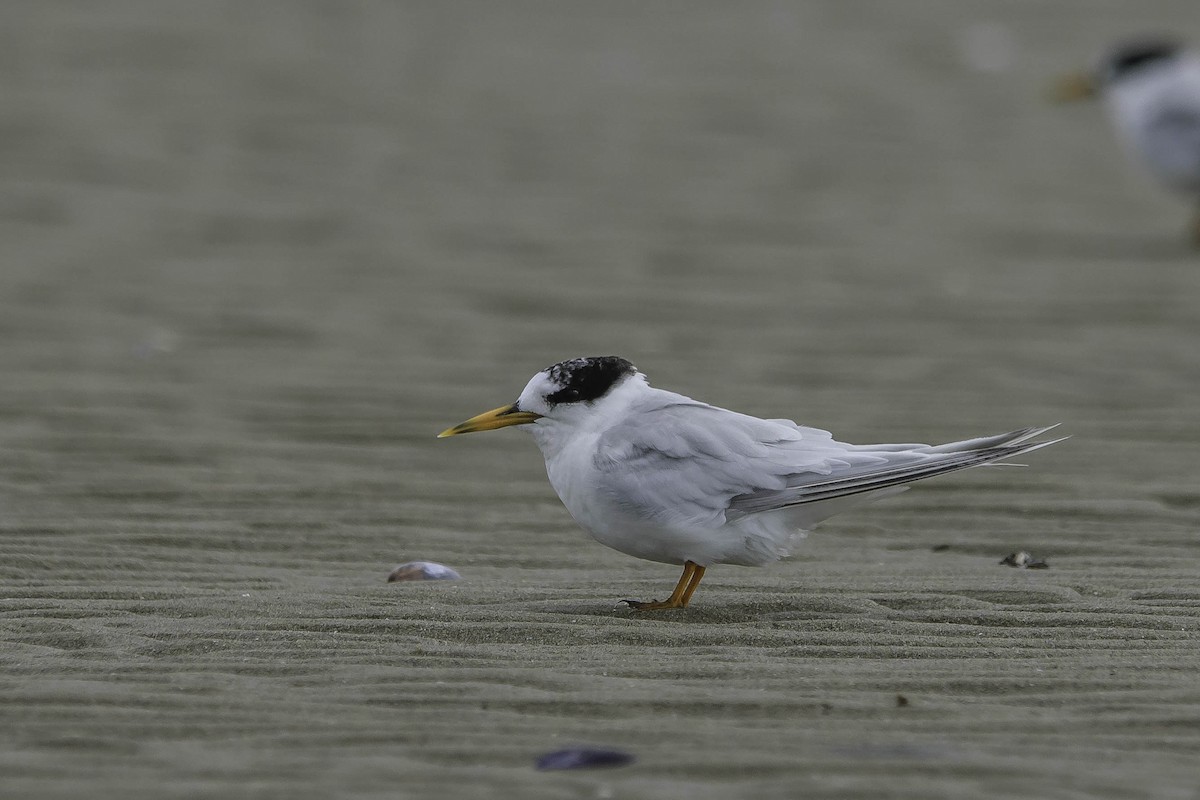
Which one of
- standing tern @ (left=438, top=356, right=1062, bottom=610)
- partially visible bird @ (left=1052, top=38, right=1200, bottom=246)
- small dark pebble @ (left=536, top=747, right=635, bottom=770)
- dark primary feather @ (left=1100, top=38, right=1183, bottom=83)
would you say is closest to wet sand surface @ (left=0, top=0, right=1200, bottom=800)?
small dark pebble @ (left=536, top=747, right=635, bottom=770)

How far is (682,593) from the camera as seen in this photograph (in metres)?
4.21

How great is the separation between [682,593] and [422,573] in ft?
2.35

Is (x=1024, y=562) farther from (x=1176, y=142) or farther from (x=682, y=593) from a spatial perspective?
(x=1176, y=142)

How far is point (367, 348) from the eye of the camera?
7.05 metres

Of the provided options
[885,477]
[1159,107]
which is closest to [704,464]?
[885,477]

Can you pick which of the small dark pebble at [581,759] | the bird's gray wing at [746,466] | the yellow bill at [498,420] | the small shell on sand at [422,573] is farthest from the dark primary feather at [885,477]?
the small dark pebble at [581,759]

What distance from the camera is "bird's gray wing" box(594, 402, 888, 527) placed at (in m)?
4.12

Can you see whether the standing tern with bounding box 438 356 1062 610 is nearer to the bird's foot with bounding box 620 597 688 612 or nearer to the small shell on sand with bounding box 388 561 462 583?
the bird's foot with bounding box 620 597 688 612

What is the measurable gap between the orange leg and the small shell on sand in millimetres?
549

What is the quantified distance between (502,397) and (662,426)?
2.25 m

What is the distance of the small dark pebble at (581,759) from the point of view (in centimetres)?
301

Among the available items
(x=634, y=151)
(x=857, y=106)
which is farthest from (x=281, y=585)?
(x=857, y=106)

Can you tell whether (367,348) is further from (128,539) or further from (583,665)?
(583,665)

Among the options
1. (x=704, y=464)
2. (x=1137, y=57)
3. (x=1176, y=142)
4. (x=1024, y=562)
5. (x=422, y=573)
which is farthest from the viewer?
(x=1137, y=57)
